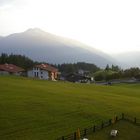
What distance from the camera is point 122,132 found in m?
48.5

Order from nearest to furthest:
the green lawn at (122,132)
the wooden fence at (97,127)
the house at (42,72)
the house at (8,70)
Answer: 1. the wooden fence at (97,127)
2. the green lawn at (122,132)
3. the house at (8,70)
4. the house at (42,72)

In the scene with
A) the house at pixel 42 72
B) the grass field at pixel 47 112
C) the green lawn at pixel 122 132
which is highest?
the house at pixel 42 72

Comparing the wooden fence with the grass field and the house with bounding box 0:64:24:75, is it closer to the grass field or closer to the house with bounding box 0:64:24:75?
the grass field

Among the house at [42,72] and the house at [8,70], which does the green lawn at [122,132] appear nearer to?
the house at [8,70]

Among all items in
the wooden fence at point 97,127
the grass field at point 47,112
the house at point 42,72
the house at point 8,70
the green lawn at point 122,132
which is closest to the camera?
the wooden fence at point 97,127

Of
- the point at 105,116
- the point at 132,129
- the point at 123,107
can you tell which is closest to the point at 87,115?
the point at 105,116

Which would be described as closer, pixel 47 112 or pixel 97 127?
pixel 97 127

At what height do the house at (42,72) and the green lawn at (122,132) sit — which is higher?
the house at (42,72)

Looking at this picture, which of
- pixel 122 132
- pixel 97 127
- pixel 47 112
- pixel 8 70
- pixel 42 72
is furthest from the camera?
pixel 42 72

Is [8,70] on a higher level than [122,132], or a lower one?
higher

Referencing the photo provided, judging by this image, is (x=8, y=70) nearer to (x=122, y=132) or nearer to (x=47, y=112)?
(x=47, y=112)

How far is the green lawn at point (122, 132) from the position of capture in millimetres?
45181

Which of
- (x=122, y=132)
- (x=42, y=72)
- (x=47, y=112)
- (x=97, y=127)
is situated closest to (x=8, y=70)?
(x=42, y=72)

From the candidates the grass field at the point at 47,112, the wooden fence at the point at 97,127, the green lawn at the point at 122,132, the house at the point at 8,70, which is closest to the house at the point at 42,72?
the house at the point at 8,70
